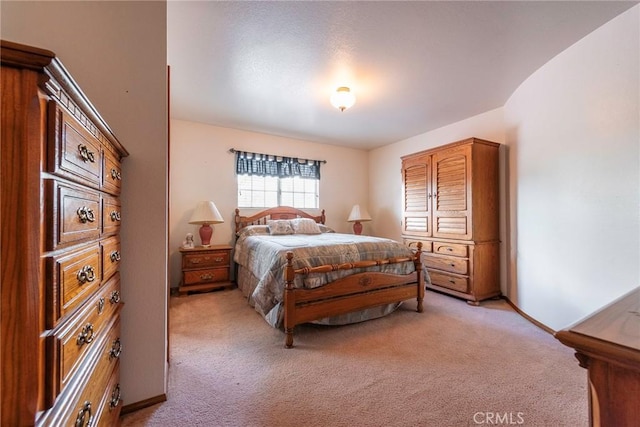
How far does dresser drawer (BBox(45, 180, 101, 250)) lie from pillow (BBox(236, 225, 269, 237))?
288 centimetres

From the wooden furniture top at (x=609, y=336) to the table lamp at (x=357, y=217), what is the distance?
4195 mm

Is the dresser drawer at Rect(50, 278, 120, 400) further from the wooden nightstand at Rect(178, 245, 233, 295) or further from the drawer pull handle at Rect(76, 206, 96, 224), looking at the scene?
the wooden nightstand at Rect(178, 245, 233, 295)

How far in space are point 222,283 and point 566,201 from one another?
12.8 ft

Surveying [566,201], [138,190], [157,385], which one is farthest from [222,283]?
[566,201]

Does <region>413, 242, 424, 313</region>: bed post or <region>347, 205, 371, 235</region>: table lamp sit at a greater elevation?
<region>347, 205, 371, 235</region>: table lamp

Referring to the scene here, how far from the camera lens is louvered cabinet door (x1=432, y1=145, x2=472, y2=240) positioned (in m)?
3.14

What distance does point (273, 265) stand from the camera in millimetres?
2250

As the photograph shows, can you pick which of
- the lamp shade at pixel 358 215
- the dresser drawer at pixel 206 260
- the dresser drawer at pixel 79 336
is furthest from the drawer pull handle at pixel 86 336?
the lamp shade at pixel 358 215

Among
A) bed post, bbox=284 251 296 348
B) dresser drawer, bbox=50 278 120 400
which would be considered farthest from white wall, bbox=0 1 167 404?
bed post, bbox=284 251 296 348

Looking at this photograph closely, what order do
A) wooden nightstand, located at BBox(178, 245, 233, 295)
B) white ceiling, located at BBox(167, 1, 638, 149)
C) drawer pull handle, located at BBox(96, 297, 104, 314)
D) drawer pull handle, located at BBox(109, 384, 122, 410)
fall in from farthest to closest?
wooden nightstand, located at BBox(178, 245, 233, 295)
white ceiling, located at BBox(167, 1, 638, 149)
drawer pull handle, located at BBox(109, 384, 122, 410)
drawer pull handle, located at BBox(96, 297, 104, 314)

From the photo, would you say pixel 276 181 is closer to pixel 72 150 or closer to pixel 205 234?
pixel 205 234

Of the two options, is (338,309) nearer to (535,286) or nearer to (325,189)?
(535,286)

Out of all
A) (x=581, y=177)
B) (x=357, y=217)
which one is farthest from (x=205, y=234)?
(x=581, y=177)

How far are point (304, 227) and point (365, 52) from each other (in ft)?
8.42
